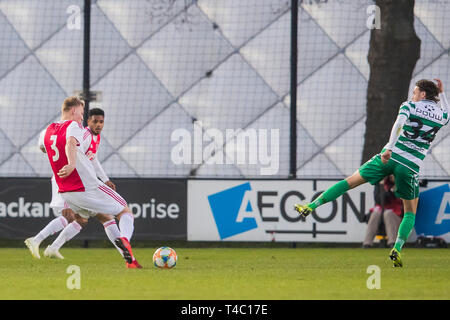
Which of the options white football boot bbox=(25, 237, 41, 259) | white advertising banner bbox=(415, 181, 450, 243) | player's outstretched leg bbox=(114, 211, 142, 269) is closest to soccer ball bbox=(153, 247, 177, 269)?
player's outstretched leg bbox=(114, 211, 142, 269)

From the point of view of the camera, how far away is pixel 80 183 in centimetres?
1070

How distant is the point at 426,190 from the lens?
15867mm

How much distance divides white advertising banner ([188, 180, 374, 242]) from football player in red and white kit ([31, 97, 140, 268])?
5.33 metres

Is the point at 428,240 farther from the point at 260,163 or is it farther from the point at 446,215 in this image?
the point at 260,163

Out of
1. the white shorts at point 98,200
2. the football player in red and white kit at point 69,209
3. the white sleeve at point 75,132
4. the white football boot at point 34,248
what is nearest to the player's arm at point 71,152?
the white sleeve at point 75,132

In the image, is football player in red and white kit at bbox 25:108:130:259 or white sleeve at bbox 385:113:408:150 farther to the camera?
football player in red and white kit at bbox 25:108:130:259

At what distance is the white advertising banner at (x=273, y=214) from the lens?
15930 millimetres

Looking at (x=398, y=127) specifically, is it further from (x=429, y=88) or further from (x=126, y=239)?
(x=126, y=239)

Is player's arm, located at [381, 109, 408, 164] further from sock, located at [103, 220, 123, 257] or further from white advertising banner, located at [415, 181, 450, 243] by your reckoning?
white advertising banner, located at [415, 181, 450, 243]

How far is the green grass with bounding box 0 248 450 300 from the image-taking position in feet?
25.6

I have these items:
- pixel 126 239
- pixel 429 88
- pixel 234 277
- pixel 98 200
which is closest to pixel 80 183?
pixel 98 200

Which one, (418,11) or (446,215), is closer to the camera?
(446,215)
